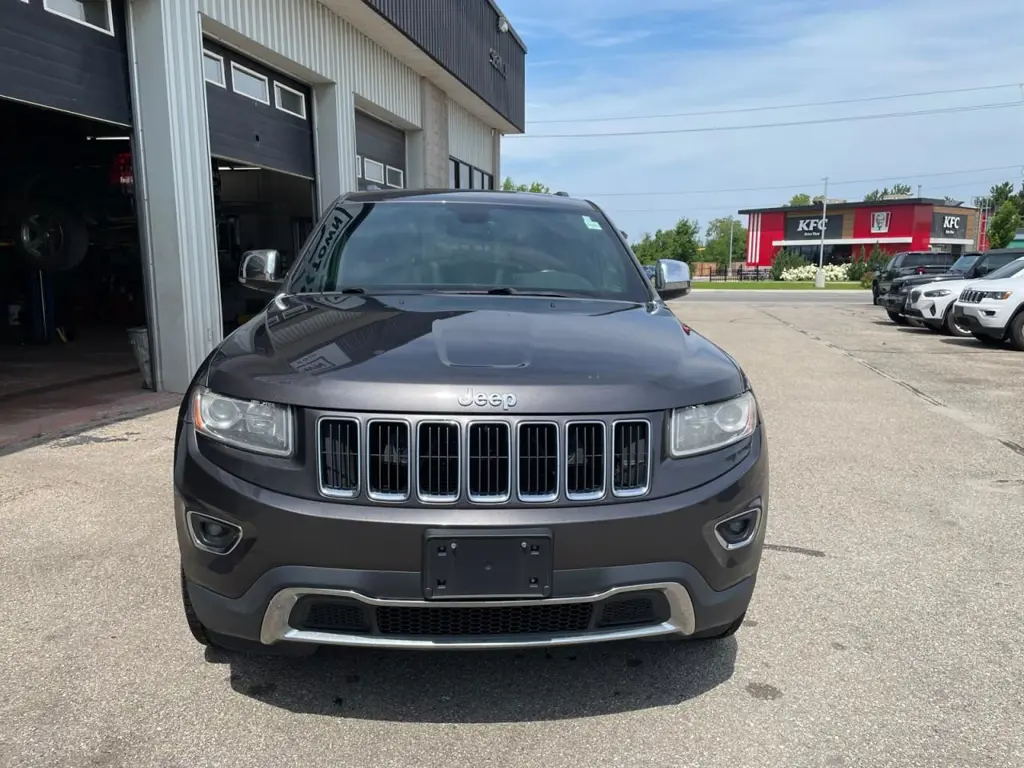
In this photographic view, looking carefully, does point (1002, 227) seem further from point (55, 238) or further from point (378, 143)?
point (55, 238)

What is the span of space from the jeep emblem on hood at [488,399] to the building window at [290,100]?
9543 mm

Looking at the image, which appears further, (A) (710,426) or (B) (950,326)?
(B) (950,326)

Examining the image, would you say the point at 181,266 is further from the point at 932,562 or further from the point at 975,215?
the point at 975,215

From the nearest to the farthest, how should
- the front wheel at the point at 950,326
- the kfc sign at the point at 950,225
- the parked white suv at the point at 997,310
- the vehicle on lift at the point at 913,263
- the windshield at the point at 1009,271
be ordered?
the parked white suv at the point at 997,310, the windshield at the point at 1009,271, the front wheel at the point at 950,326, the vehicle on lift at the point at 913,263, the kfc sign at the point at 950,225

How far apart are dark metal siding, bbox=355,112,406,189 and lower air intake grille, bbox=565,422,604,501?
37.7 ft

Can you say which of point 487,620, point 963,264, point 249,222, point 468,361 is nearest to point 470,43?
point 249,222

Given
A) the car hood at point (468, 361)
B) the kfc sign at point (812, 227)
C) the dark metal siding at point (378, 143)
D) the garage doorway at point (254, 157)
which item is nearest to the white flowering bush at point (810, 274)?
the kfc sign at point (812, 227)

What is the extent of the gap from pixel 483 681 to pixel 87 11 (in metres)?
7.28

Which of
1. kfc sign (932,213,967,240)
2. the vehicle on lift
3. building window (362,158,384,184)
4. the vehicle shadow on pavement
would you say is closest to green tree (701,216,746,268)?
kfc sign (932,213,967,240)

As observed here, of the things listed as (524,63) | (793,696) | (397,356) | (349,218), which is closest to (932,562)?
(793,696)

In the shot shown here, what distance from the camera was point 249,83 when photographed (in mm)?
9586

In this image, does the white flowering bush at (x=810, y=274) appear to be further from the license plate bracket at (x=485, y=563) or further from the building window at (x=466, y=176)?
the license plate bracket at (x=485, y=563)

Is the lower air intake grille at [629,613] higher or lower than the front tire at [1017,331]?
higher

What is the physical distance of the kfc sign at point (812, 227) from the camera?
78.4 meters
